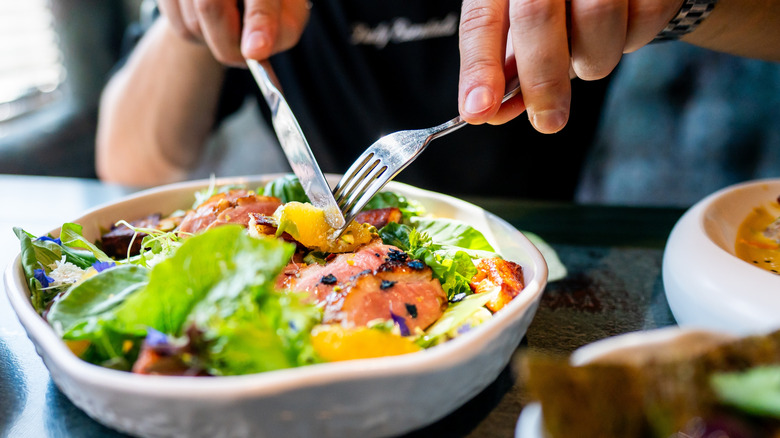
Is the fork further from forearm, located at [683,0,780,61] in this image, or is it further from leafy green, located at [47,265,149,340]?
forearm, located at [683,0,780,61]

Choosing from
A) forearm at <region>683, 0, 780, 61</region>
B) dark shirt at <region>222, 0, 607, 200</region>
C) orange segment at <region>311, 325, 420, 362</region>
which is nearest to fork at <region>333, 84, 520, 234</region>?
orange segment at <region>311, 325, 420, 362</region>

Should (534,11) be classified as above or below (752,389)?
above

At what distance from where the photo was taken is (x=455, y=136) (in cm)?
296

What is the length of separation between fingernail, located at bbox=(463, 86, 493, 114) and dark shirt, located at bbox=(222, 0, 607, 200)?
5.19ft

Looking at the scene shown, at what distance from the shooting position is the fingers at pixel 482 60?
1230mm

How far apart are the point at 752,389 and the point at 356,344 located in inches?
22.0

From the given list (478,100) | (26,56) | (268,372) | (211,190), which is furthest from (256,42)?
(26,56)

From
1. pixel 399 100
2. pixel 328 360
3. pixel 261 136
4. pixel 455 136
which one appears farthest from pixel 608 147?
pixel 328 360

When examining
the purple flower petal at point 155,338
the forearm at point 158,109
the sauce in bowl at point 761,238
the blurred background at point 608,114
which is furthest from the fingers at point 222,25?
the sauce in bowl at point 761,238

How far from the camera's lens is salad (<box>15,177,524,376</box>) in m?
0.86

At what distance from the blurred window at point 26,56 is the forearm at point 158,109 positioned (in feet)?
5.29

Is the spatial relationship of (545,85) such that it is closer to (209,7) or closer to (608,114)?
(209,7)

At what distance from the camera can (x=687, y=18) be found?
151 centimetres

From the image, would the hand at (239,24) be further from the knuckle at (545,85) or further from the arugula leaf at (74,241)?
the knuckle at (545,85)
